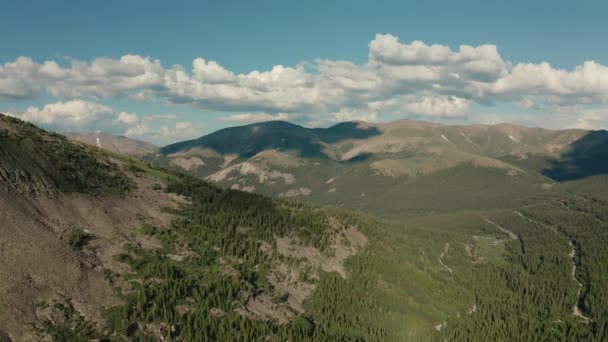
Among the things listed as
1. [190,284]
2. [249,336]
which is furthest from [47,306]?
[249,336]

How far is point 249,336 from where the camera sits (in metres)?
144

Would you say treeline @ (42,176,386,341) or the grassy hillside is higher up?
the grassy hillside

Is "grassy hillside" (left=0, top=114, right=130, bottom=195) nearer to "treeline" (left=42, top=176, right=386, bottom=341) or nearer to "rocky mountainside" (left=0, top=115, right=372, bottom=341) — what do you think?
"rocky mountainside" (left=0, top=115, right=372, bottom=341)

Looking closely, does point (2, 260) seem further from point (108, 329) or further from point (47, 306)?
point (108, 329)

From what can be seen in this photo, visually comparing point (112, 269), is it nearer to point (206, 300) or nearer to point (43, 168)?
point (206, 300)

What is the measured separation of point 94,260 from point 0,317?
37.0 metres

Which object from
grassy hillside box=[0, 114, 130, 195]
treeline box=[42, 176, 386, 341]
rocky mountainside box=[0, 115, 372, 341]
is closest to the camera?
rocky mountainside box=[0, 115, 372, 341]

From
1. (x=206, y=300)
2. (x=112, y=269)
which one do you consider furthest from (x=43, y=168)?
(x=206, y=300)

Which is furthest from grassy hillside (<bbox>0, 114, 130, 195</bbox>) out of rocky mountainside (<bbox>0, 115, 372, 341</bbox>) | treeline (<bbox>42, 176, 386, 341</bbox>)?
treeline (<bbox>42, 176, 386, 341</bbox>)

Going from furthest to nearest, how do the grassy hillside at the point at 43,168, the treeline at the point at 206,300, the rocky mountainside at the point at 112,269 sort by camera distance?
the grassy hillside at the point at 43,168
the treeline at the point at 206,300
the rocky mountainside at the point at 112,269

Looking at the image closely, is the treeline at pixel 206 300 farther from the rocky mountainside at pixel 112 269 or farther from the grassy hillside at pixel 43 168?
the grassy hillside at pixel 43 168

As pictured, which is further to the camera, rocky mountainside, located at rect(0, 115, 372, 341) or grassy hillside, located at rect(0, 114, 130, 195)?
grassy hillside, located at rect(0, 114, 130, 195)

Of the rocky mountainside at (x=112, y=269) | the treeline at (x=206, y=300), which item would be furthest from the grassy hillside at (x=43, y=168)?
the treeline at (x=206, y=300)

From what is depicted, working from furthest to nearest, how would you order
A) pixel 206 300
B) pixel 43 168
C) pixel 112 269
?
pixel 43 168 < pixel 206 300 < pixel 112 269
